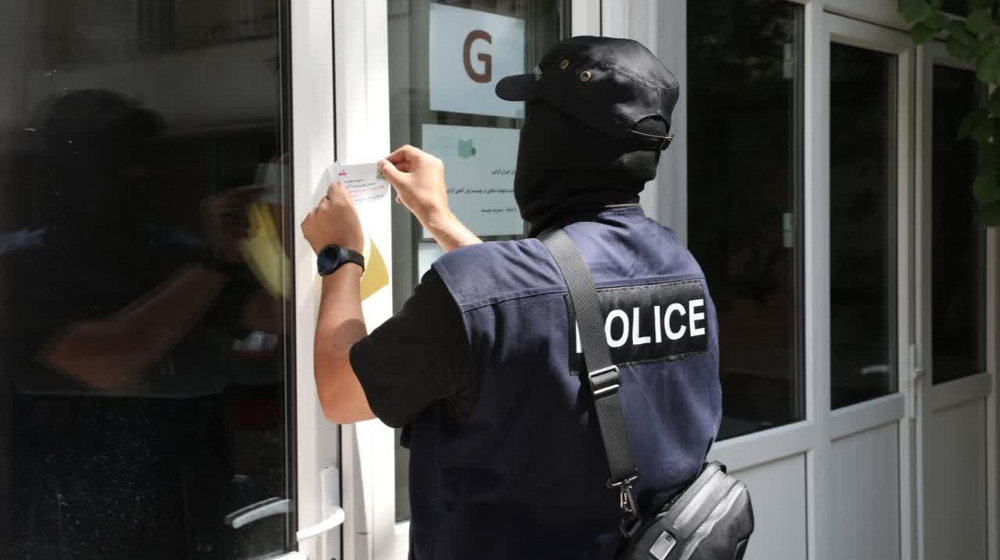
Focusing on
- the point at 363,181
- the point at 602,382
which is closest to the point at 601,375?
the point at 602,382

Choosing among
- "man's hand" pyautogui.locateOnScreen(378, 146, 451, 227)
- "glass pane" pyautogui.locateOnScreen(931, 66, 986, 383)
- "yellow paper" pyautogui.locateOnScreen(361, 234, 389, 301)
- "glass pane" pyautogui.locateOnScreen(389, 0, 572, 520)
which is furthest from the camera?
"glass pane" pyautogui.locateOnScreen(931, 66, 986, 383)

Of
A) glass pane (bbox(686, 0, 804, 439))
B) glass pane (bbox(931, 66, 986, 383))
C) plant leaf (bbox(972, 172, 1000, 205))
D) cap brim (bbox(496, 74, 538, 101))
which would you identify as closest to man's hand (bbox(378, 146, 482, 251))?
cap brim (bbox(496, 74, 538, 101))

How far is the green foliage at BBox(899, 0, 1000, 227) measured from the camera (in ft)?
12.4

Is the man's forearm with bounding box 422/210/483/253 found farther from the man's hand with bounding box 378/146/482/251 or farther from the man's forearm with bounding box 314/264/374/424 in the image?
the man's forearm with bounding box 314/264/374/424

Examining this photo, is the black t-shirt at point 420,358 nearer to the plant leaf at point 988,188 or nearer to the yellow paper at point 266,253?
the yellow paper at point 266,253

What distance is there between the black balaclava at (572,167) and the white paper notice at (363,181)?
37 cm

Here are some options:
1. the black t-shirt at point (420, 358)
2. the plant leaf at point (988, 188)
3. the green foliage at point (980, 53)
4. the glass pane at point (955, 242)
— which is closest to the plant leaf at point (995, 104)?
the green foliage at point (980, 53)

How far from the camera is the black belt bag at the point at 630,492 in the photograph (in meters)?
1.69

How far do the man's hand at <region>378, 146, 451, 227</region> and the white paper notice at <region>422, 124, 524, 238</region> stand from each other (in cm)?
40

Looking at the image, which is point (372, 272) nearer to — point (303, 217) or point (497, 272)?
point (303, 217)

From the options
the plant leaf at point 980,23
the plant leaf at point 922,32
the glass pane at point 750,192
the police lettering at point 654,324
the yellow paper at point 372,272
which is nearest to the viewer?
the police lettering at point 654,324

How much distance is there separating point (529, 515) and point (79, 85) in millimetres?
1046

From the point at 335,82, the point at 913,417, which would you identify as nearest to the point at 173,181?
the point at 335,82

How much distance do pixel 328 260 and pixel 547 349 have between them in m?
0.47
